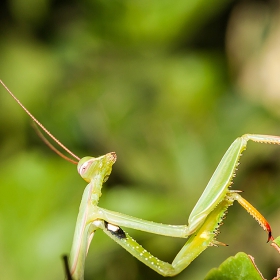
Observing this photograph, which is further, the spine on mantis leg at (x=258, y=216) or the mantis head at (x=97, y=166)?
the mantis head at (x=97, y=166)

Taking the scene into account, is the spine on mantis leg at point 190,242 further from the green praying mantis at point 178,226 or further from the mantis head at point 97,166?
the mantis head at point 97,166

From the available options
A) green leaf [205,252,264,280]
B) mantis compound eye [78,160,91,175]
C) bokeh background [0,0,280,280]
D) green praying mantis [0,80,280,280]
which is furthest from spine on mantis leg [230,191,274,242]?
bokeh background [0,0,280,280]

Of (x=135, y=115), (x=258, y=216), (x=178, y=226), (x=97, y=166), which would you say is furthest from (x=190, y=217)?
(x=135, y=115)

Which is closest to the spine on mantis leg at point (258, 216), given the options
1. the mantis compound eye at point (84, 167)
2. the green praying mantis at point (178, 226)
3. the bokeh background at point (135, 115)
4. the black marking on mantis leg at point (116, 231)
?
the green praying mantis at point (178, 226)

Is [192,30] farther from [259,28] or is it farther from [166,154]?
[166,154]

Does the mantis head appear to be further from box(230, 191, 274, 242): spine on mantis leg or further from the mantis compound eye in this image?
box(230, 191, 274, 242): spine on mantis leg

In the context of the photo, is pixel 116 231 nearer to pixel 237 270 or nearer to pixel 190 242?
pixel 190 242
